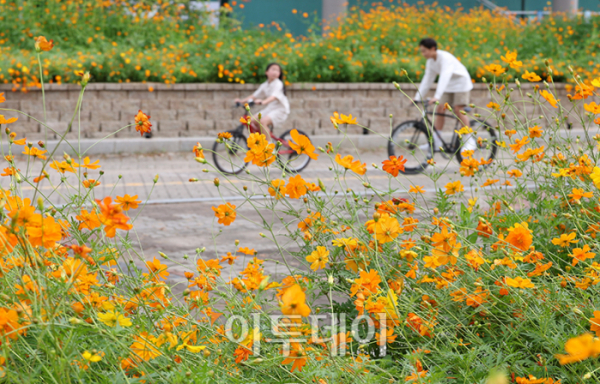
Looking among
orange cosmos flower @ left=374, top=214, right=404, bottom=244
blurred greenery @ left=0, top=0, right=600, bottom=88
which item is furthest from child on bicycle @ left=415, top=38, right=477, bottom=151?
orange cosmos flower @ left=374, top=214, right=404, bottom=244

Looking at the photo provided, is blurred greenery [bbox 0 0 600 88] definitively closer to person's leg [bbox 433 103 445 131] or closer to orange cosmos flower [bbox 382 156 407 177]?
person's leg [bbox 433 103 445 131]

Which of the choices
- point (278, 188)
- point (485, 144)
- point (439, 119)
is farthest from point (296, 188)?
point (439, 119)

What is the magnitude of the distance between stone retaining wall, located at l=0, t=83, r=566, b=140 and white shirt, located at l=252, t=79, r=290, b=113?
2.13 meters

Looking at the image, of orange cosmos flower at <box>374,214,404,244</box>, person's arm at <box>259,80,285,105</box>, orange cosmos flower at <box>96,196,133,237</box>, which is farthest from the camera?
person's arm at <box>259,80,285,105</box>

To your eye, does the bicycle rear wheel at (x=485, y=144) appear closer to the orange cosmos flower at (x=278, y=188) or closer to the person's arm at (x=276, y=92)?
the orange cosmos flower at (x=278, y=188)

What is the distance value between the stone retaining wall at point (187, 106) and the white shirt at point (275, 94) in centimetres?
213

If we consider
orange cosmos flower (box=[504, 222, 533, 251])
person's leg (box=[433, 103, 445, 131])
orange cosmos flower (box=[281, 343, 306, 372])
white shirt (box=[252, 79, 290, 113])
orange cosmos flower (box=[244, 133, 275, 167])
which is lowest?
person's leg (box=[433, 103, 445, 131])

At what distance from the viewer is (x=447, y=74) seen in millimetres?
8797

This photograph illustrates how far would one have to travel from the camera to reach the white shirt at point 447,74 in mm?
8812

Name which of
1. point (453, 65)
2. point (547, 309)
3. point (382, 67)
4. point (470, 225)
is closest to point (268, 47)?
point (382, 67)

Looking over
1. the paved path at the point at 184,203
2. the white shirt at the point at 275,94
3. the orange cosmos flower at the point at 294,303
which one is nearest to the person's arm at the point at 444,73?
the paved path at the point at 184,203

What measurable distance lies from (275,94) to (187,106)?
8.65 ft

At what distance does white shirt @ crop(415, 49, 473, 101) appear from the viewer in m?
8.81

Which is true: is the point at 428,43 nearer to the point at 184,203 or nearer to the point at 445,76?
the point at 445,76
